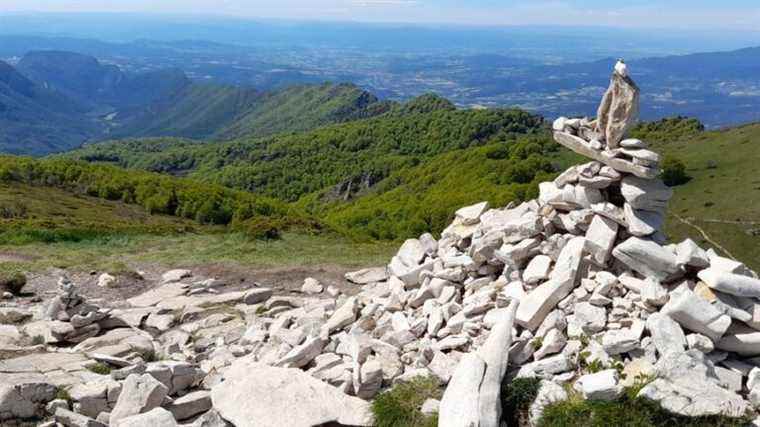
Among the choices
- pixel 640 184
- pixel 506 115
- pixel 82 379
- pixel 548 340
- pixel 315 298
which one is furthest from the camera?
pixel 506 115

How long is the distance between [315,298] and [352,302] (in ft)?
19.7

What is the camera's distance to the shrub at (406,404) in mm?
11773

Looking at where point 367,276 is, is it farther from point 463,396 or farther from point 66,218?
point 66,218

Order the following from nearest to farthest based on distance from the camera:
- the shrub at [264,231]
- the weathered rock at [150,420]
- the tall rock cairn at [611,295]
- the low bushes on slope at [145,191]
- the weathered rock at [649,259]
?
the tall rock cairn at [611,295]
the weathered rock at [150,420]
the weathered rock at [649,259]
the shrub at [264,231]
the low bushes on slope at [145,191]

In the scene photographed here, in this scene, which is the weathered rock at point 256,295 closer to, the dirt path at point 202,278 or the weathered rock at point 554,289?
the dirt path at point 202,278

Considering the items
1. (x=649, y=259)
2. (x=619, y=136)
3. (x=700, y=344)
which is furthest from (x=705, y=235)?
(x=700, y=344)

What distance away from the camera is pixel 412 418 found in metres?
11.8

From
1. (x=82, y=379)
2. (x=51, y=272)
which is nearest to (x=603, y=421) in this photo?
(x=82, y=379)

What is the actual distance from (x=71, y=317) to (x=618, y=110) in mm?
16669

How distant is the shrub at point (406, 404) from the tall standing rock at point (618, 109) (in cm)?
745

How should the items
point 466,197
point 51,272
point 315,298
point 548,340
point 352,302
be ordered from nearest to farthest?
point 548,340
point 352,302
point 315,298
point 51,272
point 466,197

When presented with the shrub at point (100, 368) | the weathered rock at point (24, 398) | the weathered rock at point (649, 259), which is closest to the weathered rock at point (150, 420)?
the weathered rock at point (24, 398)

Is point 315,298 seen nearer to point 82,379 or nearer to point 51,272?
point 82,379

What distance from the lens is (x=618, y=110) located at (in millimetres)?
14883
